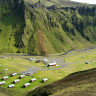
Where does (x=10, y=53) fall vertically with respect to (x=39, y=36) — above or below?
below

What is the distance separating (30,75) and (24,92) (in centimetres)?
2722

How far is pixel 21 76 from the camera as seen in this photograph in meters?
89.8

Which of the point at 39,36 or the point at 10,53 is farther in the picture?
the point at 39,36

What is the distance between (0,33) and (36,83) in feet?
449

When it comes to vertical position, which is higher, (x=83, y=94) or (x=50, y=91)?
(x=83, y=94)

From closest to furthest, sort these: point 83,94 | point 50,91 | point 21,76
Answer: point 83,94
point 50,91
point 21,76

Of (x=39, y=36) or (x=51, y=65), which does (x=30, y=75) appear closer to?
(x=51, y=65)

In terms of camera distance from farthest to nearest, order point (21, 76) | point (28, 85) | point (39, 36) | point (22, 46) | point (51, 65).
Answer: point (39, 36)
point (22, 46)
point (51, 65)
point (21, 76)
point (28, 85)

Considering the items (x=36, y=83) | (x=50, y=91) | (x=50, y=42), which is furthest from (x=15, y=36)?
(x=50, y=91)

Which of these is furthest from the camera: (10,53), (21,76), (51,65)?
(10,53)

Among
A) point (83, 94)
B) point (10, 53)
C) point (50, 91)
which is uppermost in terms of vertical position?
point (83, 94)

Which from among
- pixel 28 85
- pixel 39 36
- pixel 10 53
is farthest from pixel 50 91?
pixel 39 36

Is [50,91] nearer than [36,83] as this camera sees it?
Yes

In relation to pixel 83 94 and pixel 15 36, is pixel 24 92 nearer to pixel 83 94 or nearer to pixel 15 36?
pixel 83 94
